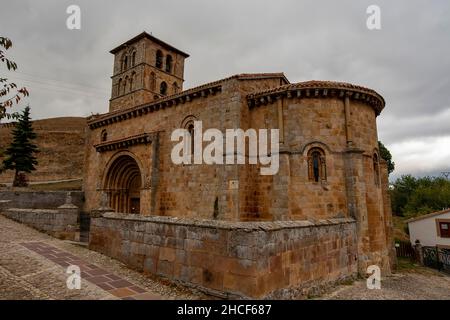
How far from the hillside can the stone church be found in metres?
27.8

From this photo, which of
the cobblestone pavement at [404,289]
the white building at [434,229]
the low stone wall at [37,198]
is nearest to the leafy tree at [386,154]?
the white building at [434,229]

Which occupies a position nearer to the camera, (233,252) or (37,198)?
(233,252)

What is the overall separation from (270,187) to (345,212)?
9.93ft

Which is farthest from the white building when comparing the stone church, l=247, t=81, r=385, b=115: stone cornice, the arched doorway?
the arched doorway

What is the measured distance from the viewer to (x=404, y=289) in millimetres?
9539

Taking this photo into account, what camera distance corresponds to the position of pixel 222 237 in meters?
5.79

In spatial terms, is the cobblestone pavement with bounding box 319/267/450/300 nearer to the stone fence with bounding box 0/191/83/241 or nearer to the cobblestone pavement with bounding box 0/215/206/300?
the cobblestone pavement with bounding box 0/215/206/300

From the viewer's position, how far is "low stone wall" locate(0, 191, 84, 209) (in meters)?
16.9

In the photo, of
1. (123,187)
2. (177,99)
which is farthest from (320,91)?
(123,187)

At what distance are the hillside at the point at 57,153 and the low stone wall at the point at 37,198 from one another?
81.7ft

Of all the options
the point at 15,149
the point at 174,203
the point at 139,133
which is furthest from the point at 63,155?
Answer: the point at 174,203

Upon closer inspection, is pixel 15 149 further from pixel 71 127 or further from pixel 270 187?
pixel 71 127

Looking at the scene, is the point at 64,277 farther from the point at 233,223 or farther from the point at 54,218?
the point at 54,218

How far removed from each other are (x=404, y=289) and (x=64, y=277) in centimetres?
1022
